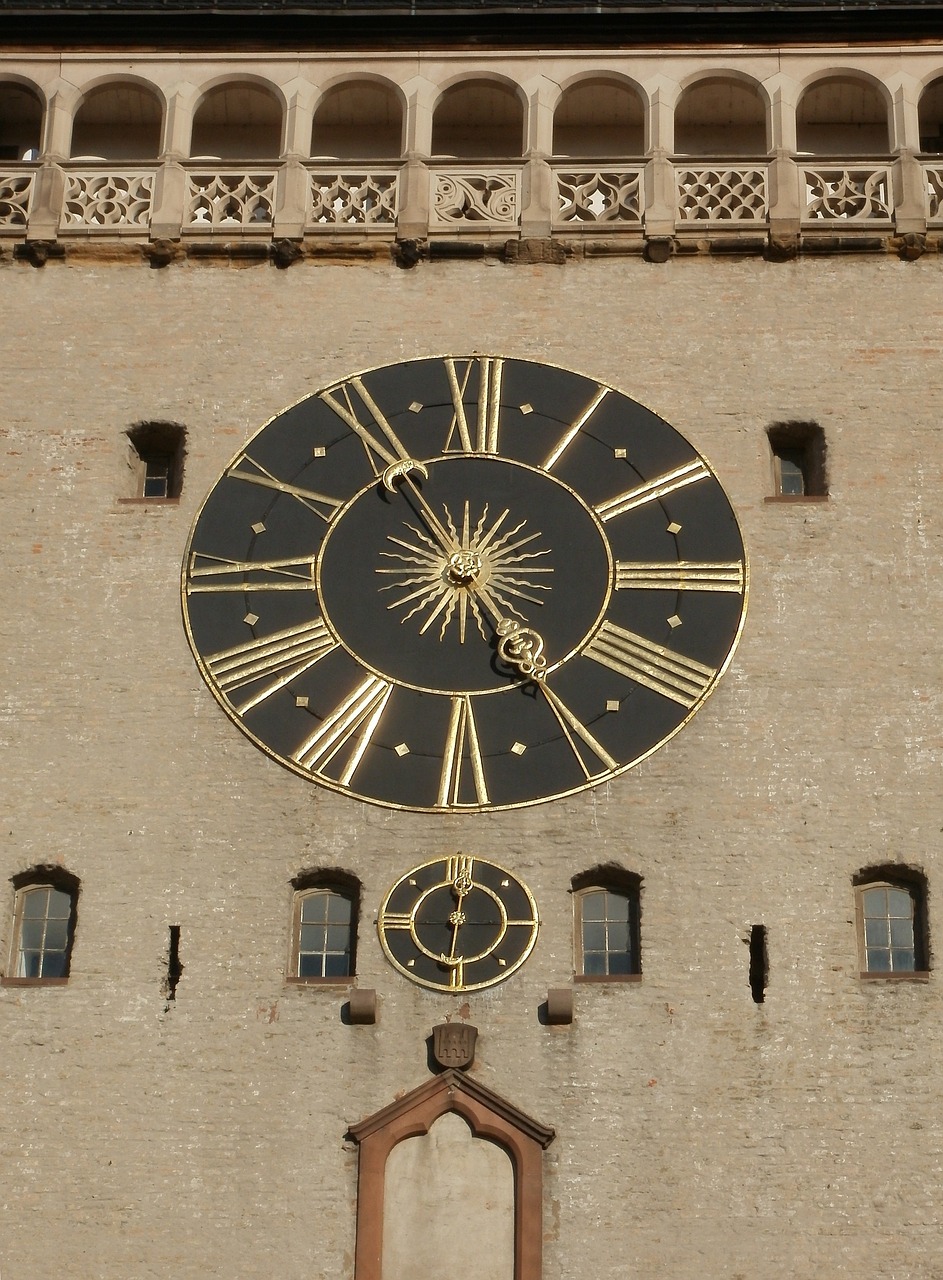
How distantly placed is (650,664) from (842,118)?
4.93 m

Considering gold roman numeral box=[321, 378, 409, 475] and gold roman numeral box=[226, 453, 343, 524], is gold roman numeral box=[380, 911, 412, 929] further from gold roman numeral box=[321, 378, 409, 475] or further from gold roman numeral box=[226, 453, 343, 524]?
gold roman numeral box=[321, 378, 409, 475]

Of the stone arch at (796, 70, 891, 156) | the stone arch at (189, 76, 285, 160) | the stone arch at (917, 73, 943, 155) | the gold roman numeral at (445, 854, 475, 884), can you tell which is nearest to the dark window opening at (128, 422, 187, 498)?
the stone arch at (189, 76, 285, 160)

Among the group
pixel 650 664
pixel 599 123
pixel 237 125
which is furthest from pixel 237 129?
pixel 650 664

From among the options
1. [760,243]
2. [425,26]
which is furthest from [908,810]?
[425,26]

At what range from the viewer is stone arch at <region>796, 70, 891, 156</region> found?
78.9 feet

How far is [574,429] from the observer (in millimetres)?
22484

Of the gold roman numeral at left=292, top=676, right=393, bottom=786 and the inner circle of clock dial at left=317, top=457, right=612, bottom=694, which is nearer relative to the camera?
the gold roman numeral at left=292, top=676, right=393, bottom=786

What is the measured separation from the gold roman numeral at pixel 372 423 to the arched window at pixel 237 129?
2476 millimetres

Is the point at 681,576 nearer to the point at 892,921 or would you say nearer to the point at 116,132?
the point at 892,921

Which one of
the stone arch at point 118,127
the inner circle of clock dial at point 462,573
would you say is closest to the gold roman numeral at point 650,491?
the inner circle of clock dial at point 462,573

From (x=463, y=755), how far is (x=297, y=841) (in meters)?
1.14

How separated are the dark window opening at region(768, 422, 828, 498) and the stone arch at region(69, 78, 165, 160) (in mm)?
4969

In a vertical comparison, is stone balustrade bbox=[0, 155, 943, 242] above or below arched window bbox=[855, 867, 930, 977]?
above

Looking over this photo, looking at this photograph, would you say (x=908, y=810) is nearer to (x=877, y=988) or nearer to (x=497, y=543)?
(x=877, y=988)
